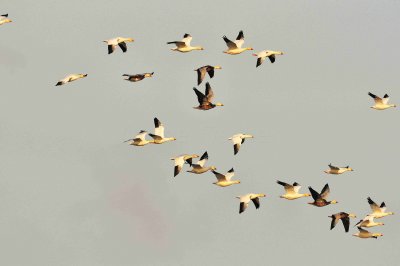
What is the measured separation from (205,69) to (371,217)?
56.6 feet

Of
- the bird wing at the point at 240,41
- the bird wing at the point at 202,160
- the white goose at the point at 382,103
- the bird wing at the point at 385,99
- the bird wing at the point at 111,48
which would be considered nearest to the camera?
the bird wing at the point at 111,48

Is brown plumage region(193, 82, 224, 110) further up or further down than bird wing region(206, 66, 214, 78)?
further down

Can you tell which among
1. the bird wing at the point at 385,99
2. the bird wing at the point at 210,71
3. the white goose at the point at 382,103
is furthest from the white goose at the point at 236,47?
the bird wing at the point at 385,99

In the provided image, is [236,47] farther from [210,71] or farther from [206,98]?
[206,98]

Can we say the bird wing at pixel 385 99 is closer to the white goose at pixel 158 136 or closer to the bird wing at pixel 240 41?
the bird wing at pixel 240 41

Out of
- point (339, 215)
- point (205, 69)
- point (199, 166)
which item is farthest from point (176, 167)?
point (339, 215)

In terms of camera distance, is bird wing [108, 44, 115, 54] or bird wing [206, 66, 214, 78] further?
bird wing [206, 66, 214, 78]

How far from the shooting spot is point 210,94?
220 feet

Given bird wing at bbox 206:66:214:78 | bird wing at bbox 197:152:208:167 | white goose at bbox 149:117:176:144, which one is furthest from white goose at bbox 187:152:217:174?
bird wing at bbox 206:66:214:78

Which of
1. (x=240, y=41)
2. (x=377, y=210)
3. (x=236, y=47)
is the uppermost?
(x=240, y=41)

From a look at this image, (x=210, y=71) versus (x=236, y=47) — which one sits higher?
(x=236, y=47)

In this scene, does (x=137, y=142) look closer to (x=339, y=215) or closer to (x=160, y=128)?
(x=160, y=128)

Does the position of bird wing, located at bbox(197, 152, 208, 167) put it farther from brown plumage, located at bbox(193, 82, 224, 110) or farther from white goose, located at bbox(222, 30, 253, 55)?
white goose, located at bbox(222, 30, 253, 55)

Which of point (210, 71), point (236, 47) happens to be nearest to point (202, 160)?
point (210, 71)
